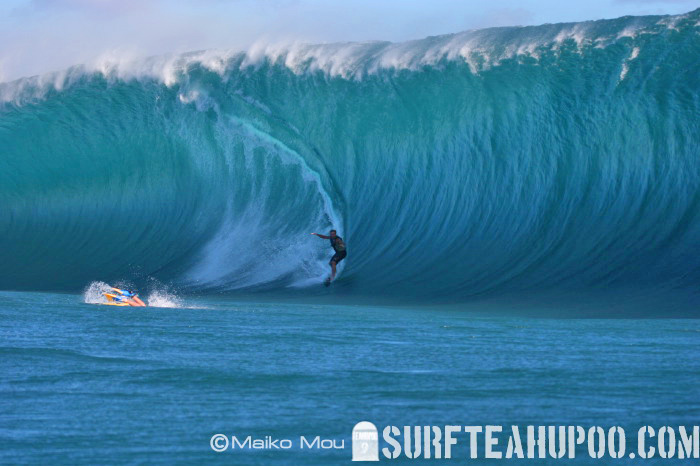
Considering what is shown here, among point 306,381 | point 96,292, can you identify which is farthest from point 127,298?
point 306,381

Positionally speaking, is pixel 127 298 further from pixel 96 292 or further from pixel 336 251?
pixel 336 251

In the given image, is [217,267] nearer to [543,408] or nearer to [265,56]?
[265,56]

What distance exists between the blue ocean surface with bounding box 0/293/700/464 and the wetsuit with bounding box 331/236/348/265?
209 inches

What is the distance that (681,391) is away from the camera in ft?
25.2

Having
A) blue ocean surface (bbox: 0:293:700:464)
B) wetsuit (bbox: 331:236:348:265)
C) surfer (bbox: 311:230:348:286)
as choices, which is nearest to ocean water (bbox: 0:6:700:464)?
blue ocean surface (bbox: 0:293:700:464)

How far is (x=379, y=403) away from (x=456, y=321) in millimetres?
5388

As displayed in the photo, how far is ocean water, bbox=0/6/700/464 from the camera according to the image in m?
7.47

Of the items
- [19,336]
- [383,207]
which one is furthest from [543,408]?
[383,207]

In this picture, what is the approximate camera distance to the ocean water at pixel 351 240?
7.47 metres

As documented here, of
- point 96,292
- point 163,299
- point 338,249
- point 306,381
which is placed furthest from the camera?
point 96,292

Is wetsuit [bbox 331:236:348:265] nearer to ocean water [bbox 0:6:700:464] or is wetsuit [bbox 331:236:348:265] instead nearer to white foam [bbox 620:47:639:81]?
ocean water [bbox 0:6:700:464]

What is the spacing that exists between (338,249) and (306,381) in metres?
9.72

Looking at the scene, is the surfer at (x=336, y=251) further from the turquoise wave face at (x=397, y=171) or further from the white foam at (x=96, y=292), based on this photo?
the white foam at (x=96, y=292)

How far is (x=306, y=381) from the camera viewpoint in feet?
26.8
